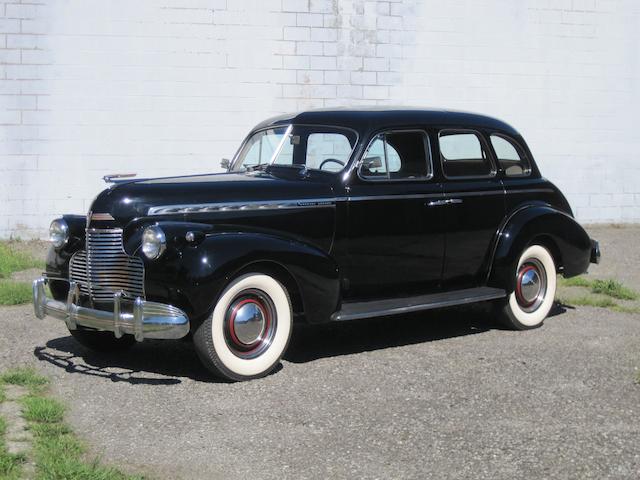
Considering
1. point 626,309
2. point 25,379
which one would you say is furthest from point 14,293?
point 626,309

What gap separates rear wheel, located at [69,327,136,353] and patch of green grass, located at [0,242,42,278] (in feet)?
11.5

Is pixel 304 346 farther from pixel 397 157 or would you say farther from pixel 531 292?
pixel 531 292

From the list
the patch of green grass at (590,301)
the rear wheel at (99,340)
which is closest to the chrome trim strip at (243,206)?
the rear wheel at (99,340)

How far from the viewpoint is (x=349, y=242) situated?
6.63m

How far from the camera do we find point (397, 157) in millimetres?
7156

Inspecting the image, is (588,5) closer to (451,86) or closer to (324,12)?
(451,86)

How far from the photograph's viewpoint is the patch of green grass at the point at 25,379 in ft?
19.2

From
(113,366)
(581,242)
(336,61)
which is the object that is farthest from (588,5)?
(113,366)

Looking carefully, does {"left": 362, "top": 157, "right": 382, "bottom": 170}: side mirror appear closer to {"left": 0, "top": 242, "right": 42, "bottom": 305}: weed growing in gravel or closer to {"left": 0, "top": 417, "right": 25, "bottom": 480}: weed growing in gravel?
{"left": 0, "top": 417, "right": 25, "bottom": 480}: weed growing in gravel

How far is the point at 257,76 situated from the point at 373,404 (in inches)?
301

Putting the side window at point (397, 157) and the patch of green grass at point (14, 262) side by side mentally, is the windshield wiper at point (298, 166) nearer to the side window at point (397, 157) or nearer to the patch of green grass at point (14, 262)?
the side window at point (397, 157)

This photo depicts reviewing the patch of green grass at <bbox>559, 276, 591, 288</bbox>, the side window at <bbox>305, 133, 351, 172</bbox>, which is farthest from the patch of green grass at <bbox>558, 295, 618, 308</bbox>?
the side window at <bbox>305, 133, 351, 172</bbox>

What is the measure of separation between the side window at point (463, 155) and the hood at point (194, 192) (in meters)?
1.29

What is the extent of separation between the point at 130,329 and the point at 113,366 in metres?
0.80
